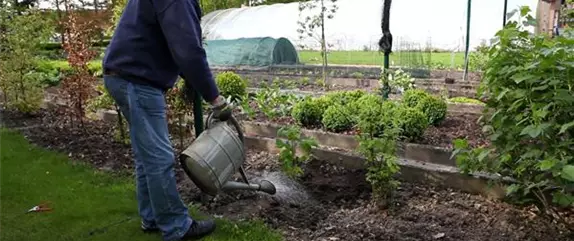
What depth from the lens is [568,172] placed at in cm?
208

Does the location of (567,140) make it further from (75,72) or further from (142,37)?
(75,72)

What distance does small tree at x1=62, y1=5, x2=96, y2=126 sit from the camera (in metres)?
5.07

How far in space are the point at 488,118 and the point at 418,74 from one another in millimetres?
6807

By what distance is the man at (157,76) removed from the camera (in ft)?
7.88

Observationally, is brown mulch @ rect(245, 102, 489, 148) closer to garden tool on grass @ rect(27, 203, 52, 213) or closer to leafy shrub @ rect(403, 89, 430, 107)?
leafy shrub @ rect(403, 89, 430, 107)

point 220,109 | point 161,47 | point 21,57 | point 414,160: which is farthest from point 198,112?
point 21,57

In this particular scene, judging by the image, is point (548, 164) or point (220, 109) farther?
point (220, 109)

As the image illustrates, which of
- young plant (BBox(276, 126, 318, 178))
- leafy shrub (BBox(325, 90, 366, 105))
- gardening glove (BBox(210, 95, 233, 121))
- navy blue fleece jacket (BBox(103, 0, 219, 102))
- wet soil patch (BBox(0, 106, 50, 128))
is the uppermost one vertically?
navy blue fleece jacket (BBox(103, 0, 219, 102))

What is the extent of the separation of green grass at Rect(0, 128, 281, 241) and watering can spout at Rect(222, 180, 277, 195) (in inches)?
8.2

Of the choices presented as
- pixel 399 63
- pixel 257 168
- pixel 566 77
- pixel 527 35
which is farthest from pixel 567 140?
pixel 399 63

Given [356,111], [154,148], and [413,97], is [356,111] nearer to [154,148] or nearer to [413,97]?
[413,97]

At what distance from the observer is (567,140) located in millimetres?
2320

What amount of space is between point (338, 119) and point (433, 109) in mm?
926

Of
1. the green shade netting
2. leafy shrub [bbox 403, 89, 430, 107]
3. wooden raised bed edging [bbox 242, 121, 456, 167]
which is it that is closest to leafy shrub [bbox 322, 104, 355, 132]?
wooden raised bed edging [bbox 242, 121, 456, 167]
